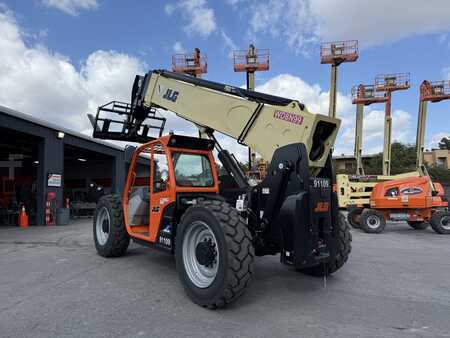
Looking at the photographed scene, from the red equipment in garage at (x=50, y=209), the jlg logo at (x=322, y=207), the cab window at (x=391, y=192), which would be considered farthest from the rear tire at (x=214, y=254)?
the red equipment in garage at (x=50, y=209)

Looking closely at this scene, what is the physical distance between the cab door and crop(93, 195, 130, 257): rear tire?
50.1 inches

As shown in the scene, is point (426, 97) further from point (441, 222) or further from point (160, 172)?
point (160, 172)

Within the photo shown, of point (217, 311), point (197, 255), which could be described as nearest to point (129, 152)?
point (197, 255)

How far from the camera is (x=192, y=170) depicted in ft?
19.5

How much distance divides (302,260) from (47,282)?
12.4 ft

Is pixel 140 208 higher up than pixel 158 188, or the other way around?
pixel 158 188

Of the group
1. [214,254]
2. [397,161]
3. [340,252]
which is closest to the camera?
[214,254]

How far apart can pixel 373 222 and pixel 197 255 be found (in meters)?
9.61

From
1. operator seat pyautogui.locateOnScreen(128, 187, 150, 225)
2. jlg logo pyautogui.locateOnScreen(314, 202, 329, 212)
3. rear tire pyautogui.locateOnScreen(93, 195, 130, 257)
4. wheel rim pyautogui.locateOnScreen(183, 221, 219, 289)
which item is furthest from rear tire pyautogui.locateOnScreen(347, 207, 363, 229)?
wheel rim pyautogui.locateOnScreen(183, 221, 219, 289)

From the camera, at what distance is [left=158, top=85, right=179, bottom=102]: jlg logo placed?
633 centimetres

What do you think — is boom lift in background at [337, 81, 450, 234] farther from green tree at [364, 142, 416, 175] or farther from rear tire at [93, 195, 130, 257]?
green tree at [364, 142, 416, 175]

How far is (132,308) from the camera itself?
424 cm

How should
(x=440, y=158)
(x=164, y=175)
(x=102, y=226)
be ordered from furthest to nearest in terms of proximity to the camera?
(x=440, y=158), (x=102, y=226), (x=164, y=175)

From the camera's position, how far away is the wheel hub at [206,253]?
4.43m
